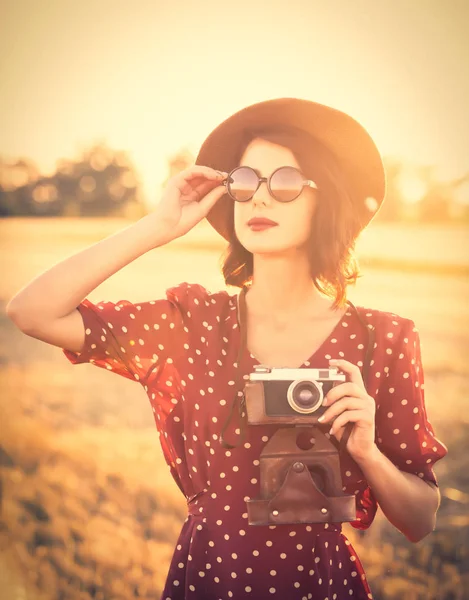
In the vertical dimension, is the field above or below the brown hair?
below

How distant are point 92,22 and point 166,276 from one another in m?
1.11

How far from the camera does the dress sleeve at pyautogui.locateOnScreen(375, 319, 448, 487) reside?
1444 millimetres

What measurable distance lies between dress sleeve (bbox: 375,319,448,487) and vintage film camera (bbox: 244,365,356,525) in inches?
6.6

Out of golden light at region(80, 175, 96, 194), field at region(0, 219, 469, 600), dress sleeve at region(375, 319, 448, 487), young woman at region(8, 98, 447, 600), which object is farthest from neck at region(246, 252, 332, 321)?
golden light at region(80, 175, 96, 194)

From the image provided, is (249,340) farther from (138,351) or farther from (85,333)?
(85,333)

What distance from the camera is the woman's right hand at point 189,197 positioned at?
1.53m

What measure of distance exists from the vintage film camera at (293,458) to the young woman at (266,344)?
0.04 metres

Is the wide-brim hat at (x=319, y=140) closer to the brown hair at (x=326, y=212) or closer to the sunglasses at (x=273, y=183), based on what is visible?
the brown hair at (x=326, y=212)

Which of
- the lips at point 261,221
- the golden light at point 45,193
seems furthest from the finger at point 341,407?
the golden light at point 45,193

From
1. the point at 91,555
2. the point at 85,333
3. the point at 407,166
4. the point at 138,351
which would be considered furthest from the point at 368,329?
the point at 91,555

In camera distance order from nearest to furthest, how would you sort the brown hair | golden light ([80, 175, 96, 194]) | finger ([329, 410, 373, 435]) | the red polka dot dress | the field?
finger ([329, 410, 373, 435])
the red polka dot dress
the brown hair
the field
golden light ([80, 175, 96, 194])

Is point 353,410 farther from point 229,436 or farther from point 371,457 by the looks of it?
point 229,436

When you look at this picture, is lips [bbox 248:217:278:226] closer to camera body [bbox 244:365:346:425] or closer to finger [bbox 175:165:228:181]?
finger [bbox 175:165:228:181]

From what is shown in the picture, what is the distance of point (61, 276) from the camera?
4.52ft
